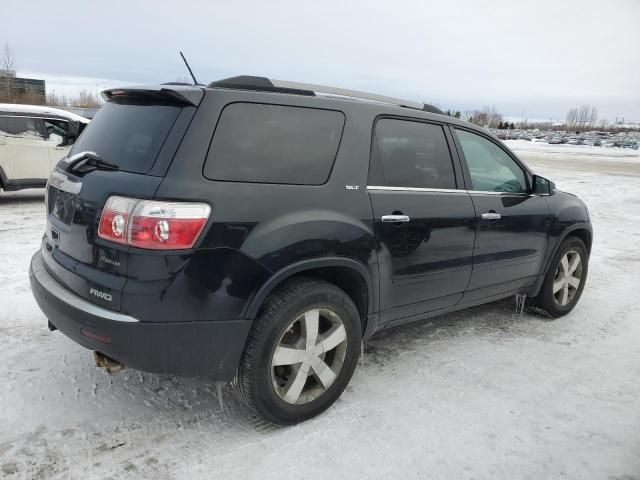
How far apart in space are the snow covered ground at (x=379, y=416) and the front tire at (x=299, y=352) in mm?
161

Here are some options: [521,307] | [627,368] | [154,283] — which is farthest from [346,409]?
[521,307]

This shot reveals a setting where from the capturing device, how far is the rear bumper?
239 cm

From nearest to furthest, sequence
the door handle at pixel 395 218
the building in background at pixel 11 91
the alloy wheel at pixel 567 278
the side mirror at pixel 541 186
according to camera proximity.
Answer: the door handle at pixel 395 218
the side mirror at pixel 541 186
the alloy wheel at pixel 567 278
the building in background at pixel 11 91

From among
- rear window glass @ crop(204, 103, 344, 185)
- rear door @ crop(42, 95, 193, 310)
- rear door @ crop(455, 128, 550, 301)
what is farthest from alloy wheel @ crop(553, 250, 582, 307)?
rear door @ crop(42, 95, 193, 310)

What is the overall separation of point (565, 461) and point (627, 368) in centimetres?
149

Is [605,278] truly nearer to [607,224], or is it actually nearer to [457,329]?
[457,329]

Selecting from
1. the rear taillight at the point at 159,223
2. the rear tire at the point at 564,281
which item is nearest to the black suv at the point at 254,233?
the rear taillight at the point at 159,223

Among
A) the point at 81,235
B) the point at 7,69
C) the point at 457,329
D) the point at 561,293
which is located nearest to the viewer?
the point at 81,235

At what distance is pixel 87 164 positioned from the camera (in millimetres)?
2820

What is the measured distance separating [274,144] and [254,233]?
21.1 inches

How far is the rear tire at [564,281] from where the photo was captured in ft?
15.2

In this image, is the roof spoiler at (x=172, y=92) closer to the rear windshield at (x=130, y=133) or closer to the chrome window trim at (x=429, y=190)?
the rear windshield at (x=130, y=133)

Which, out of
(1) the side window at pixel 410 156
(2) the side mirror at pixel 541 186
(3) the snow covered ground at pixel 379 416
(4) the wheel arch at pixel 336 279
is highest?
(1) the side window at pixel 410 156

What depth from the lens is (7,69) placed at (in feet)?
139
